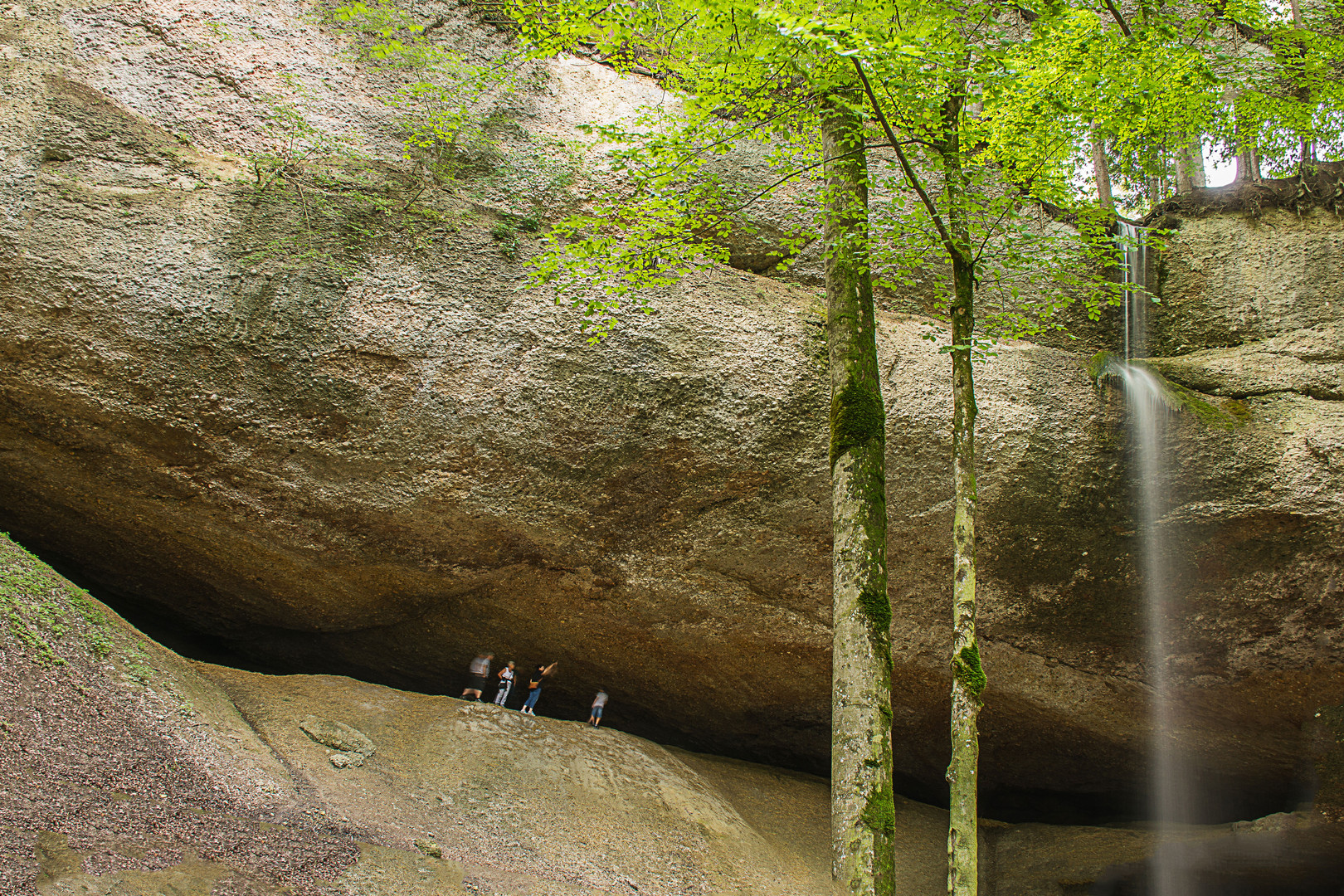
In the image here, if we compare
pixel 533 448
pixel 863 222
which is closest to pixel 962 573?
pixel 863 222

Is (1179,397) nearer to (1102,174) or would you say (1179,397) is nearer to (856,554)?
(856,554)

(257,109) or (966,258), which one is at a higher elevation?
(257,109)

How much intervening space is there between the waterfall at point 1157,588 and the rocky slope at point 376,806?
0.43 meters

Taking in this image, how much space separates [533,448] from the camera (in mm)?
9023

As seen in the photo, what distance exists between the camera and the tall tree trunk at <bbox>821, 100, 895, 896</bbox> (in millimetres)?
5113

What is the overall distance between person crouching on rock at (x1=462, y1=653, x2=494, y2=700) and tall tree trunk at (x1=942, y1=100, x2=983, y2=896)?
6402mm

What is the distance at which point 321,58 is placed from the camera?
1081cm

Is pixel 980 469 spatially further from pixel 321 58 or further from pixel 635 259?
pixel 321 58

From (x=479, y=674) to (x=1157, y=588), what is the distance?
28.8 feet

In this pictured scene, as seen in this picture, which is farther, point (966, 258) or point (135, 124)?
point (135, 124)

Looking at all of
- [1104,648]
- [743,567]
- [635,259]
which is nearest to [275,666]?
[743,567]

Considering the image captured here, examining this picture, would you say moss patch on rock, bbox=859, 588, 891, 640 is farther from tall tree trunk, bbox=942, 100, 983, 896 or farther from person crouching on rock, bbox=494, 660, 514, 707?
person crouching on rock, bbox=494, 660, 514, 707

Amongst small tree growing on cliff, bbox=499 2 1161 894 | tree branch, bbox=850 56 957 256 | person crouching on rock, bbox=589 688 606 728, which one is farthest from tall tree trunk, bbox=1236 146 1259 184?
person crouching on rock, bbox=589 688 606 728

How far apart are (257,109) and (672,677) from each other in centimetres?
981
